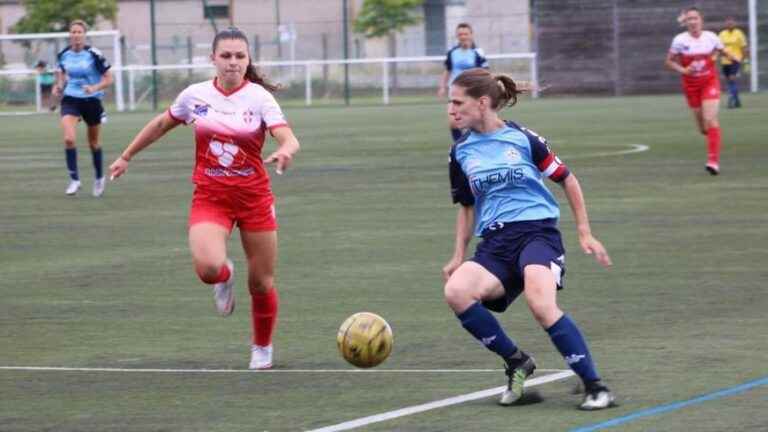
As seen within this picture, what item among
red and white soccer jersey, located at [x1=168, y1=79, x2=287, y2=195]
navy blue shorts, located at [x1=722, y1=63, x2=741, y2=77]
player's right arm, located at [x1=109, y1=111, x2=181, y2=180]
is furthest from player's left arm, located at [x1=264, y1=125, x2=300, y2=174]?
navy blue shorts, located at [x1=722, y1=63, x2=741, y2=77]

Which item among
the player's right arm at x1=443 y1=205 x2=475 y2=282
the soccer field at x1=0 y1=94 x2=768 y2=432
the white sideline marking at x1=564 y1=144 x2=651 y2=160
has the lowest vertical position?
the white sideline marking at x1=564 y1=144 x2=651 y2=160

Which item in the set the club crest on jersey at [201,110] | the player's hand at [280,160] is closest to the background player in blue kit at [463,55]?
the club crest on jersey at [201,110]

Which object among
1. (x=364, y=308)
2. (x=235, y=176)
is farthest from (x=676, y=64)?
(x=235, y=176)

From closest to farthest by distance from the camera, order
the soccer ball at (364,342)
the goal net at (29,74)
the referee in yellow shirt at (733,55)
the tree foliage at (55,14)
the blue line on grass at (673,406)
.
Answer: the blue line on grass at (673,406) < the soccer ball at (364,342) < the referee in yellow shirt at (733,55) < the goal net at (29,74) < the tree foliage at (55,14)

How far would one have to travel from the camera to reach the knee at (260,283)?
9297mm

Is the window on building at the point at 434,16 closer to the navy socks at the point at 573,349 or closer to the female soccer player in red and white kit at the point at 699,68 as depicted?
the female soccer player in red and white kit at the point at 699,68

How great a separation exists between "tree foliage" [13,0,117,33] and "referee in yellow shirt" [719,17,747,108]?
25.5 m

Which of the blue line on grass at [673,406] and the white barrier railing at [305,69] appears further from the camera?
the white barrier railing at [305,69]

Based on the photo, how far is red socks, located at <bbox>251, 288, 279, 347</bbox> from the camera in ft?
30.3

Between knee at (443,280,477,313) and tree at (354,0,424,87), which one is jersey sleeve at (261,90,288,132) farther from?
tree at (354,0,424,87)

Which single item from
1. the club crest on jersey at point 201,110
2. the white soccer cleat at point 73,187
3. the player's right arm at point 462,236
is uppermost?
the club crest on jersey at point 201,110

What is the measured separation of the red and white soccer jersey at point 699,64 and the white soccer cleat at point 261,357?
13.7 m

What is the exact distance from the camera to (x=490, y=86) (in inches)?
318

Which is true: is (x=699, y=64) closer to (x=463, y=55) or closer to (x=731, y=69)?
(x=463, y=55)
